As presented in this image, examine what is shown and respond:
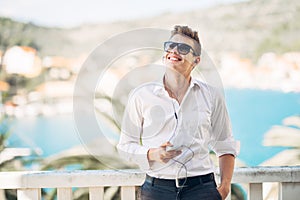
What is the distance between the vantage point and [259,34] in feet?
8.04

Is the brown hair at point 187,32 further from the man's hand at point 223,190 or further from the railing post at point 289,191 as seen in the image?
the railing post at point 289,191

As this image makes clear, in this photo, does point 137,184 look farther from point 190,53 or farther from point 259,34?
point 259,34

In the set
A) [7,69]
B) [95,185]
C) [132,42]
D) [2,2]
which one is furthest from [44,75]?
[95,185]

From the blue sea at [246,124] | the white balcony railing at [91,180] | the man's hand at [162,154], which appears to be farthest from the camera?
the blue sea at [246,124]

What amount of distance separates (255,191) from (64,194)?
885mm

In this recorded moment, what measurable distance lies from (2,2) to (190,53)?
132cm

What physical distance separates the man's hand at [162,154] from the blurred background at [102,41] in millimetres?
901

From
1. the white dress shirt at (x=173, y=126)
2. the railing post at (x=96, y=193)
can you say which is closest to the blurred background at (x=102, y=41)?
the railing post at (x=96, y=193)

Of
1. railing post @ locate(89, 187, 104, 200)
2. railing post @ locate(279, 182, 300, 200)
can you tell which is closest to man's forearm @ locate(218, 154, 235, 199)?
railing post @ locate(279, 182, 300, 200)

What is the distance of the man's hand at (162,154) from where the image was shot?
1479 mm

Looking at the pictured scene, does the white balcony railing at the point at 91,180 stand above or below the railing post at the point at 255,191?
above

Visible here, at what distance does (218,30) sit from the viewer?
8.03 feet

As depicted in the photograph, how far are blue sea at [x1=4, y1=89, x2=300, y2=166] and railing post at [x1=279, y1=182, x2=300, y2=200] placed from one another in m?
0.39

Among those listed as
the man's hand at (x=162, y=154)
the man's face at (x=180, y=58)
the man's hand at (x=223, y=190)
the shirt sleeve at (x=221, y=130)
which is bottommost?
the man's hand at (x=223, y=190)
